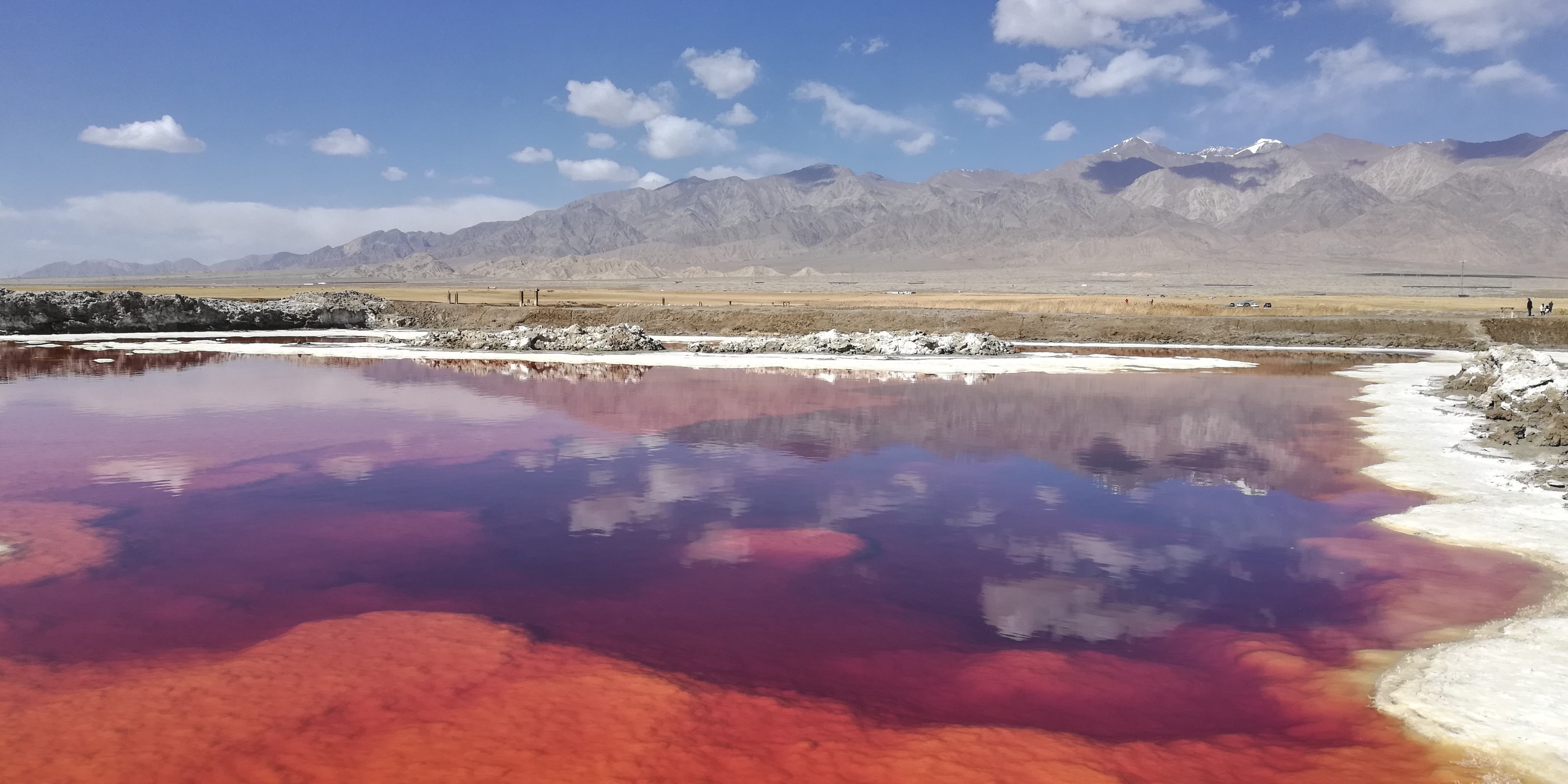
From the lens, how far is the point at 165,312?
48.5 meters

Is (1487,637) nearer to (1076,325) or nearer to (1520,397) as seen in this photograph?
(1520,397)

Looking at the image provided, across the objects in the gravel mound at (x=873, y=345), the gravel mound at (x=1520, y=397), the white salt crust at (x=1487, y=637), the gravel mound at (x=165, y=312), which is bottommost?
the white salt crust at (x=1487, y=637)

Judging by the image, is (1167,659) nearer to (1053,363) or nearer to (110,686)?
(110,686)

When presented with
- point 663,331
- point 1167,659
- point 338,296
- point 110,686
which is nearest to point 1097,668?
point 1167,659

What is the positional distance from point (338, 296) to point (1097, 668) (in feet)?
177

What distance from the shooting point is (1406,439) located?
16.0 meters

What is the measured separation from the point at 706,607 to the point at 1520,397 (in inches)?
632

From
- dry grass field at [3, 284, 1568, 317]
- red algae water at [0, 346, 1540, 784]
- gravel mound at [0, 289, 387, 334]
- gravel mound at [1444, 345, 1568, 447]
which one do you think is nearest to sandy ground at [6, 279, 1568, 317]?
dry grass field at [3, 284, 1568, 317]

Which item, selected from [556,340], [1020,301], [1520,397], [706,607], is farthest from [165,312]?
[1520,397]

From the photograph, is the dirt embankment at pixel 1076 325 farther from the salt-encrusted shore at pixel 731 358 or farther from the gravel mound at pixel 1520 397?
the gravel mound at pixel 1520 397

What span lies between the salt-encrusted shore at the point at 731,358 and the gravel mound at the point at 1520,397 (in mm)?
7496

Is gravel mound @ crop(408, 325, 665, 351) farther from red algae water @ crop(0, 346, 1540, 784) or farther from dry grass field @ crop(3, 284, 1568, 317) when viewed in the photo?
red algae water @ crop(0, 346, 1540, 784)

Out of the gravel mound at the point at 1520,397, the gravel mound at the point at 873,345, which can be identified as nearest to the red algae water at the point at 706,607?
the gravel mound at the point at 1520,397

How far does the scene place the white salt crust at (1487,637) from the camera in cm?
584
